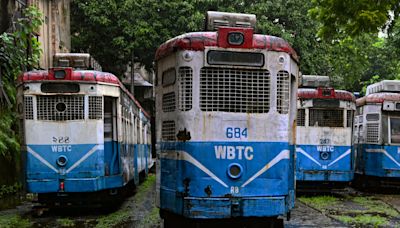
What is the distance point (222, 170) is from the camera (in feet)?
20.8

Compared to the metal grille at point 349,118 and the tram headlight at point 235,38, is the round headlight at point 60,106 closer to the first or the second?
the tram headlight at point 235,38

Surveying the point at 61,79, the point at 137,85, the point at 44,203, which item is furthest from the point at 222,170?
the point at 137,85

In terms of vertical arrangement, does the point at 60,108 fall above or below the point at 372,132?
above

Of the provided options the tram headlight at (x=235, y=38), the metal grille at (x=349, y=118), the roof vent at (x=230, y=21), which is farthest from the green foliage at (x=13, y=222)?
the metal grille at (x=349, y=118)

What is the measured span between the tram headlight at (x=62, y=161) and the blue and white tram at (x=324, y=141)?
6.02 metres

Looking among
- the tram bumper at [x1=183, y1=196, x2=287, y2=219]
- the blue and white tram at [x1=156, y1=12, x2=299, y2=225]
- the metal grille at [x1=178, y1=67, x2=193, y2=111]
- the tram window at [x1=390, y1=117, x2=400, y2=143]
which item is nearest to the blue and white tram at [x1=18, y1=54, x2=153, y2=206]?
the blue and white tram at [x1=156, y1=12, x2=299, y2=225]

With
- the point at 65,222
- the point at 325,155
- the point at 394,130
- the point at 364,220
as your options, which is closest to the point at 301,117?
the point at 325,155

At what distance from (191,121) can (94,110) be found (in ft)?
12.6

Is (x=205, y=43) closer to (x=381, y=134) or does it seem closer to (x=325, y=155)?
(x=325, y=155)

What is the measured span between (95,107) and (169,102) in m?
3.35

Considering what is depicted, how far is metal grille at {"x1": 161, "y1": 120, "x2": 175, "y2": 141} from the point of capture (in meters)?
6.59

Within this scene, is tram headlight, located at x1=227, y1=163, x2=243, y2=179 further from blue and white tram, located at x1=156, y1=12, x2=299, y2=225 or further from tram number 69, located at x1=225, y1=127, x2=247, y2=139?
tram number 69, located at x1=225, y1=127, x2=247, y2=139

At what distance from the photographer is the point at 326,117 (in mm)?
12625

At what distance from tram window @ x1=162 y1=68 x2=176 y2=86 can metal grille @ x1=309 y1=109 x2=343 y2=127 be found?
Answer: 21.6 feet
